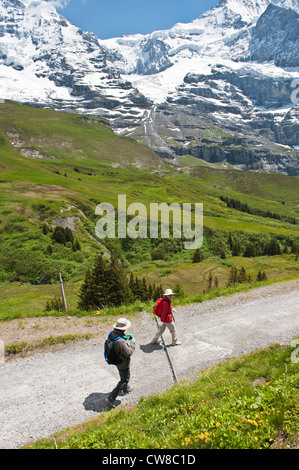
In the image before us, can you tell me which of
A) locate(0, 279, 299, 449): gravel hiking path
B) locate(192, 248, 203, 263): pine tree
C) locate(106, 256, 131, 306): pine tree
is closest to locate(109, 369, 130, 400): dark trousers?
locate(0, 279, 299, 449): gravel hiking path

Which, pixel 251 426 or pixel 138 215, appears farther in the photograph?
pixel 138 215

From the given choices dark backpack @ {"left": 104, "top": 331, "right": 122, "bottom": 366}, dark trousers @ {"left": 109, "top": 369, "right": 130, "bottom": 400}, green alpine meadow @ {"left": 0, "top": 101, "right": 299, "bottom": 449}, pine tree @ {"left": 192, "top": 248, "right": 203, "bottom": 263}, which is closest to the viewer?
green alpine meadow @ {"left": 0, "top": 101, "right": 299, "bottom": 449}

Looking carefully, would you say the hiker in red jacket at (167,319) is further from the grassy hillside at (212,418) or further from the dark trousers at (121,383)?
the dark trousers at (121,383)

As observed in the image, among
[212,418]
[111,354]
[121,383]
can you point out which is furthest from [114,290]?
[212,418]

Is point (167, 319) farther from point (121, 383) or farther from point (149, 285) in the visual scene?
point (149, 285)

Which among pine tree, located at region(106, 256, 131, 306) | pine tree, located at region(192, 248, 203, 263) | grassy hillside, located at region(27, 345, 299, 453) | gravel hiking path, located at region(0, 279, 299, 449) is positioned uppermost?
grassy hillside, located at region(27, 345, 299, 453)

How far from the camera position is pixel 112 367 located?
1327 cm

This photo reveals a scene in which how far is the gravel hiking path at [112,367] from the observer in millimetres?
10344

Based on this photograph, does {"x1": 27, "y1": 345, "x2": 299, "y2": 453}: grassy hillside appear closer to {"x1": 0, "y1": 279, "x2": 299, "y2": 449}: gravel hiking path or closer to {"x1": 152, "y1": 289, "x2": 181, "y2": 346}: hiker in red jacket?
{"x1": 0, "y1": 279, "x2": 299, "y2": 449}: gravel hiking path

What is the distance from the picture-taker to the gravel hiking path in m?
10.3
